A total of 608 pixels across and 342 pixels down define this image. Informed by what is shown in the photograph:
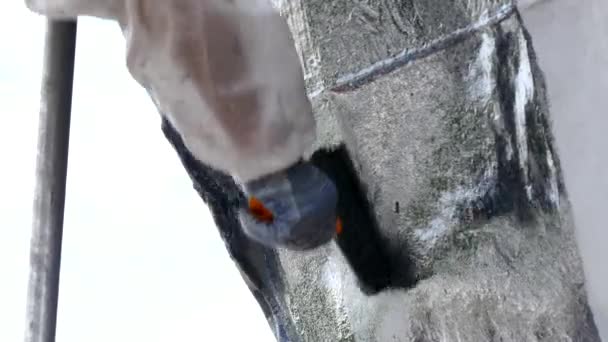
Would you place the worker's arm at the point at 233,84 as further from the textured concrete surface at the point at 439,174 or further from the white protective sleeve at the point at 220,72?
the textured concrete surface at the point at 439,174

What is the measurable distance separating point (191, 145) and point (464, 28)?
41cm

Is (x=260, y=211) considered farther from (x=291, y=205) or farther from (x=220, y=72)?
(x=220, y=72)

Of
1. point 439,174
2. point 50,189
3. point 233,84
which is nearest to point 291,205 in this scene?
point 233,84

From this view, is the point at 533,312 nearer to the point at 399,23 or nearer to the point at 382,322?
the point at 382,322

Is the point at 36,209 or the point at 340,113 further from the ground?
the point at 340,113

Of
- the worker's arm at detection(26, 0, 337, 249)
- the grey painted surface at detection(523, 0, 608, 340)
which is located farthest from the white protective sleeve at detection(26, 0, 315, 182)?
the grey painted surface at detection(523, 0, 608, 340)

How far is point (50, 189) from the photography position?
129 cm

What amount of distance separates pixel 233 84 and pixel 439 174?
41cm

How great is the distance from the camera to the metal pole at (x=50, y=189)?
1281 millimetres

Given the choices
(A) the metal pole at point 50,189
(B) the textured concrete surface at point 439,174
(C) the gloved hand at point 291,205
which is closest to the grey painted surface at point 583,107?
(B) the textured concrete surface at point 439,174

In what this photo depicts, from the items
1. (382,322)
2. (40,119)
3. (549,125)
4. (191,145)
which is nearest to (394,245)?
(382,322)

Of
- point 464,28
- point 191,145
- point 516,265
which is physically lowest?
point 516,265

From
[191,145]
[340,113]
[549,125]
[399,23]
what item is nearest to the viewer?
[191,145]

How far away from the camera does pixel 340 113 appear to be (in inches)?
A: 56.3
